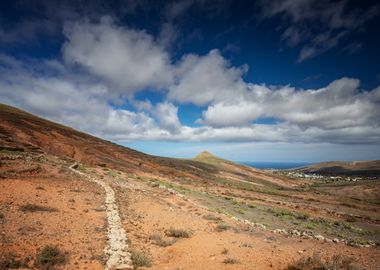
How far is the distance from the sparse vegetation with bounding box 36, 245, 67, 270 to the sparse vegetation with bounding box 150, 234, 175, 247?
4.92 metres

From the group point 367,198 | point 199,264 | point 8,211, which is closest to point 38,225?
point 8,211

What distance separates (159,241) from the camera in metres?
14.6

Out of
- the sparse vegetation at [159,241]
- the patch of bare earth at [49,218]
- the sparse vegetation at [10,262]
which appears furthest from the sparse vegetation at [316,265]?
the sparse vegetation at [10,262]

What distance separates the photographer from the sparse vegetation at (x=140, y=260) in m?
11.5

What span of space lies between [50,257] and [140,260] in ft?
12.4

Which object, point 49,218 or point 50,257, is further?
point 49,218

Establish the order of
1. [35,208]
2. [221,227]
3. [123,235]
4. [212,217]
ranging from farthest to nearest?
[212,217] → [221,227] → [35,208] → [123,235]

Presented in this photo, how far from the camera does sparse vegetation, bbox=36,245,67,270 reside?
10.5 meters

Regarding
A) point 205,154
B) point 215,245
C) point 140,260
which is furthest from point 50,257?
point 205,154

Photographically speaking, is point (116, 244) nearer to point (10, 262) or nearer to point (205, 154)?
point (10, 262)

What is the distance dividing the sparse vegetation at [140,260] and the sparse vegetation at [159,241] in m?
2.16

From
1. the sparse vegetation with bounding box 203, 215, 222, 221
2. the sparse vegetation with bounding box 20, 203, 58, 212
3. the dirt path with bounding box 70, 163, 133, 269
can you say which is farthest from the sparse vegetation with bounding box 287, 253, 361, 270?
the sparse vegetation with bounding box 20, 203, 58, 212

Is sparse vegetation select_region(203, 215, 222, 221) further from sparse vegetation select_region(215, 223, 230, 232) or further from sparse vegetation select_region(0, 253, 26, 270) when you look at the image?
sparse vegetation select_region(0, 253, 26, 270)

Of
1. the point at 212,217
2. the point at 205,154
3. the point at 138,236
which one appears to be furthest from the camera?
the point at 205,154
